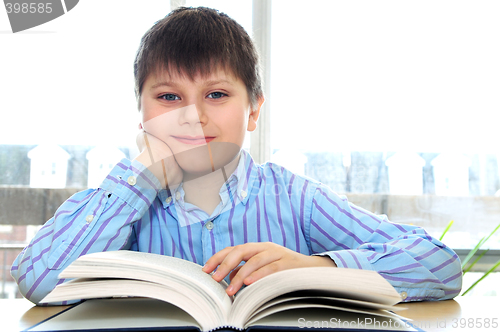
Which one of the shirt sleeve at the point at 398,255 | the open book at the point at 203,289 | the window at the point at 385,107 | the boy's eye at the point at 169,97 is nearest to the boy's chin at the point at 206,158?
the boy's eye at the point at 169,97

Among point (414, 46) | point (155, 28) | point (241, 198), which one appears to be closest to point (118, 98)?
point (155, 28)

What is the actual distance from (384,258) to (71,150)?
4.55 ft

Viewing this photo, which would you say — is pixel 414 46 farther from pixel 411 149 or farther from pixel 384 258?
pixel 384 258

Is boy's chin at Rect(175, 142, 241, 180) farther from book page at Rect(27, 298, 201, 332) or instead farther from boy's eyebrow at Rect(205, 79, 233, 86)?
book page at Rect(27, 298, 201, 332)

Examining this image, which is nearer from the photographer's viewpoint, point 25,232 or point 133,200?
point 133,200

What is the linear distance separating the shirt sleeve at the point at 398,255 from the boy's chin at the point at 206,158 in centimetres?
23

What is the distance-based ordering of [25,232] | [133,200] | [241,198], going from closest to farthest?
[133,200]
[241,198]
[25,232]

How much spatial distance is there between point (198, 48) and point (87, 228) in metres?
0.39

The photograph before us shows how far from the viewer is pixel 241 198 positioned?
0.75m

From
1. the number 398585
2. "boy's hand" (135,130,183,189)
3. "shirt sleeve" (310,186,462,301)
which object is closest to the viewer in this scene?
"shirt sleeve" (310,186,462,301)

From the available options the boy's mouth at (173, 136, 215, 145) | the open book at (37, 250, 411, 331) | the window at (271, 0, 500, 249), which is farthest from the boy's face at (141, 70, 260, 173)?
the window at (271, 0, 500, 249)

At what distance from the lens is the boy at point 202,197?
0.60 metres

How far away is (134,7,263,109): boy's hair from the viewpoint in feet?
2.33

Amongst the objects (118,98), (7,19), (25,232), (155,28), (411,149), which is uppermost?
(7,19)
